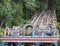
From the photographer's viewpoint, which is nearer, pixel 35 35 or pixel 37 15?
pixel 35 35

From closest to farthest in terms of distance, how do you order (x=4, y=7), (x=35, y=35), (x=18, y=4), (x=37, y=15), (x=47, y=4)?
1. (x=35, y=35)
2. (x=4, y=7)
3. (x=18, y=4)
4. (x=37, y=15)
5. (x=47, y=4)

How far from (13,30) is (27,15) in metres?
→ 11.7

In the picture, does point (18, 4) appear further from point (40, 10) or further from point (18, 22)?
point (40, 10)

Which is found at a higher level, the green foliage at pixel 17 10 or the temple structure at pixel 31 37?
the green foliage at pixel 17 10

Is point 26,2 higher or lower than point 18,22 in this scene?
higher

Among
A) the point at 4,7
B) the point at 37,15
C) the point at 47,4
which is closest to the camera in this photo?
the point at 4,7

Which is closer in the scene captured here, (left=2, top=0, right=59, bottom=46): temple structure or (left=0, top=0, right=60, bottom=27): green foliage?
(left=2, top=0, right=59, bottom=46): temple structure

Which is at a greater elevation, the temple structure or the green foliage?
the green foliage

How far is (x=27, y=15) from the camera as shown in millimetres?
37656

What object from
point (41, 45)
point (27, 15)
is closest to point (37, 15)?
point (27, 15)

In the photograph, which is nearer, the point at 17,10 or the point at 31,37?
the point at 31,37

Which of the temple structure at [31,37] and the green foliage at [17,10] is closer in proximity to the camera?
the temple structure at [31,37]

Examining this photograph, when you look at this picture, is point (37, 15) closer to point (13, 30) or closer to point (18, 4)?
point (18, 4)

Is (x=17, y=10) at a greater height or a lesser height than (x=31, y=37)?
greater
